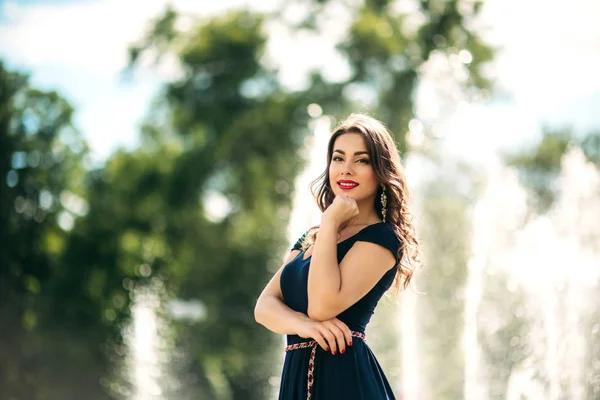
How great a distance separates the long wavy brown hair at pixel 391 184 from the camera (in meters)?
3.02

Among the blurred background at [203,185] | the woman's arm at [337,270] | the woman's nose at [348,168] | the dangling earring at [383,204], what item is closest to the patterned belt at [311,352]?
the woman's arm at [337,270]

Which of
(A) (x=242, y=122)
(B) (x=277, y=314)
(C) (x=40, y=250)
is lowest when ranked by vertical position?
(B) (x=277, y=314)

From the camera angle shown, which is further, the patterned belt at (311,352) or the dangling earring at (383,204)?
the dangling earring at (383,204)

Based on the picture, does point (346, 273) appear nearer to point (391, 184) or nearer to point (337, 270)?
point (337, 270)

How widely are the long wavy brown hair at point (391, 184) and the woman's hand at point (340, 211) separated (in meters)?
0.16

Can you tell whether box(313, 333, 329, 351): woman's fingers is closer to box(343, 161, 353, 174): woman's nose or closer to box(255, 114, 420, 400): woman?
box(255, 114, 420, 400): woman

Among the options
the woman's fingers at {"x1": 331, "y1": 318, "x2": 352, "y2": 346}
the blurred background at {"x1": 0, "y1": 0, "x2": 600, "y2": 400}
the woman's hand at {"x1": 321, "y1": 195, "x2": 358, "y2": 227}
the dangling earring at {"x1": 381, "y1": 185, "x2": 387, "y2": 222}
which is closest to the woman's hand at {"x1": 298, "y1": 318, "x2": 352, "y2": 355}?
the woman's fingers at {"x1": 331, "y1": 318, "x2": 352, "y2": 346}

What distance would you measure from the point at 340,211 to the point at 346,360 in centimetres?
47

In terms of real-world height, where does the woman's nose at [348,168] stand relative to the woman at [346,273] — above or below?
above

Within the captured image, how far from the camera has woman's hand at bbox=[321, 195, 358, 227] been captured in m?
2.88

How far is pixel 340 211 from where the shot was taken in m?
2.89

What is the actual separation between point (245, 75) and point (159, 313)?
19.2 feet

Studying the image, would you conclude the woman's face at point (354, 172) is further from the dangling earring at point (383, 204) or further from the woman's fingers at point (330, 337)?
the woman's fingers at point (330, 337)

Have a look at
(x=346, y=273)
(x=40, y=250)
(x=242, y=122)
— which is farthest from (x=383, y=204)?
(x=40, y=250)
